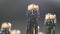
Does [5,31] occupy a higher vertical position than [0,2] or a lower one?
lower

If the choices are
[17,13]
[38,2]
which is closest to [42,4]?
[38,2]

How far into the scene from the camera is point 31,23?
0.64 m

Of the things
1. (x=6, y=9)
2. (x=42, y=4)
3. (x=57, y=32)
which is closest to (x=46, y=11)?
(x=42, y=4)

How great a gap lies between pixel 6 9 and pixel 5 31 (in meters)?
0.21

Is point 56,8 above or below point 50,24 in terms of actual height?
above

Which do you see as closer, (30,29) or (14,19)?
(30,29)

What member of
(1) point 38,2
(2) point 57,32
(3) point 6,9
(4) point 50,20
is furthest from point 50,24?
(3) point 6,9

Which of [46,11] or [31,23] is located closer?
[31,23]

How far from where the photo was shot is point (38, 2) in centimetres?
83

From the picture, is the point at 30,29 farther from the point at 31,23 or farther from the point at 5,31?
the point at 5,31

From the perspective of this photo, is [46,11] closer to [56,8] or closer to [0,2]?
[56,8]

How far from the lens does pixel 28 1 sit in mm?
835

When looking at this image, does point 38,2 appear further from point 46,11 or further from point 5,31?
point 5,31

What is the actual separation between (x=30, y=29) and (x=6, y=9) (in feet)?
0.95
